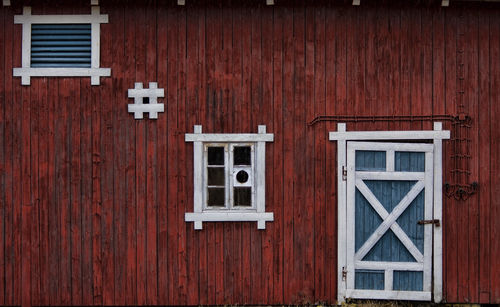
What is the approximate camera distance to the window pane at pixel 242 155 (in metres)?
6.54

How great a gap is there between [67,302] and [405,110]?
219 inches

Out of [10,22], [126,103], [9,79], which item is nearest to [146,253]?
[126,103]

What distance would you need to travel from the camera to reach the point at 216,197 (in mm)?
6566

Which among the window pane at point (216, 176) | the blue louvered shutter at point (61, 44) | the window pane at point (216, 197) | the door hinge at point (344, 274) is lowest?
the door hinge at point (344, 274)

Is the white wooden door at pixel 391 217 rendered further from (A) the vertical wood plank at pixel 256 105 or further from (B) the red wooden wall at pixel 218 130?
(A) the vertical wood plank at pixel 256 105

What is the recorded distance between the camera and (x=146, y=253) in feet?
21.3

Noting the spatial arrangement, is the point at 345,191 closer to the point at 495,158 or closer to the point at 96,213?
the point at 495,158

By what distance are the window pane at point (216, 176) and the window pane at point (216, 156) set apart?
0.09 m

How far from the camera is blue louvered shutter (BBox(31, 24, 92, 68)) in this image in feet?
21.3

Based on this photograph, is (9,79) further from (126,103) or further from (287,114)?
(287,114)

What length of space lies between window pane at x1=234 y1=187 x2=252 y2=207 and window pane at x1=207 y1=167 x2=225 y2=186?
266 millimetres

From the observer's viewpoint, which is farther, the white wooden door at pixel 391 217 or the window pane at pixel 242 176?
the window pane at pixel 242 176

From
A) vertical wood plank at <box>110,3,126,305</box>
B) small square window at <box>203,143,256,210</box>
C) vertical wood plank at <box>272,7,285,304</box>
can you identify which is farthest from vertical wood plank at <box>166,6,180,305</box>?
vertical wood plank at <box>272,7,285,304</box>

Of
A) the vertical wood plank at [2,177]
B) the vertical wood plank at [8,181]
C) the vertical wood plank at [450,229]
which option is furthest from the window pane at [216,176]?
the vertical wood plank at [450,229]
